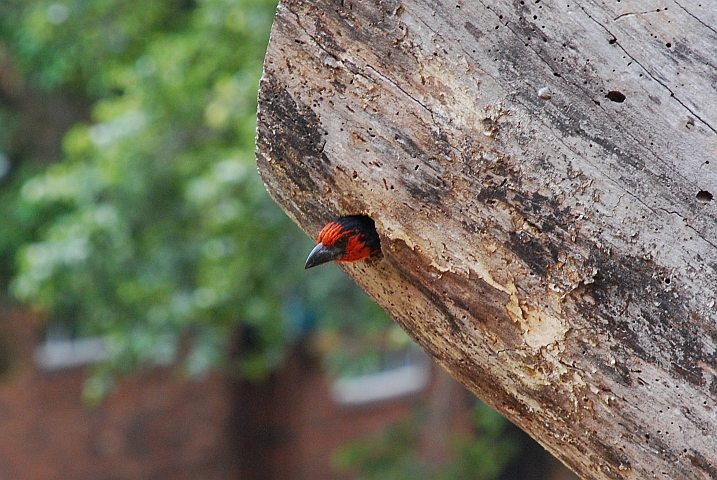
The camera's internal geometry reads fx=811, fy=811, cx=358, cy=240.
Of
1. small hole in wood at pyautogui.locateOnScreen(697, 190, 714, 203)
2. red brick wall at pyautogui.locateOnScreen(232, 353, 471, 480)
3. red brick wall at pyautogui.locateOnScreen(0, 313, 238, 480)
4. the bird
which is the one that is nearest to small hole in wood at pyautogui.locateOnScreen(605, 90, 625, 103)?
small hole in wood at pyautogui.locateOnScreen(697, 190, 714, 203)

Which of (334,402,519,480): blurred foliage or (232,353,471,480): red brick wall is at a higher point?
(334,402,519,480): blurred foliage

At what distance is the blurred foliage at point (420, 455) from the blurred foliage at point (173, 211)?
1.44 m

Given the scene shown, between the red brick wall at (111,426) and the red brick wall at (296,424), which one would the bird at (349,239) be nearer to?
the red brick wall at (111,426)

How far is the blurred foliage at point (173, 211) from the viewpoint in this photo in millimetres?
5340

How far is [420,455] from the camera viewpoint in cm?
764

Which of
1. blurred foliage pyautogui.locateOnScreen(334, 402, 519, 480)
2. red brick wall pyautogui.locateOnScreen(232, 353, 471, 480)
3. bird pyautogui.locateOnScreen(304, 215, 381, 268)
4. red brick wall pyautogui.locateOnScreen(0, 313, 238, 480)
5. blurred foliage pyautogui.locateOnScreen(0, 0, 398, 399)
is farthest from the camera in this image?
red brick wall pyautogui.locateOnScreen(232, 353, 471, 480)

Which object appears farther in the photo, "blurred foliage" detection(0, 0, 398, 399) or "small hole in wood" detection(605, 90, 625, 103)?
"blurred foliage" detection(0, 0, 398, 399)

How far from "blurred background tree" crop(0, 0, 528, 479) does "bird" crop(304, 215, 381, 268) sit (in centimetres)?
315

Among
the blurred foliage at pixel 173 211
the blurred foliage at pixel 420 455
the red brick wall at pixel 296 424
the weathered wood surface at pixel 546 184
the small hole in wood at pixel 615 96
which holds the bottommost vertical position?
the red brick wall at pixel 296 424

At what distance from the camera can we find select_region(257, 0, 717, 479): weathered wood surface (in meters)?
1.56

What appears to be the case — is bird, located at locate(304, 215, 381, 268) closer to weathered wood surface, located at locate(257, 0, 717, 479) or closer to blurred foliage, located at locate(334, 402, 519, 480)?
weathered wood surface, located at locate(257, 0, 717, 479)

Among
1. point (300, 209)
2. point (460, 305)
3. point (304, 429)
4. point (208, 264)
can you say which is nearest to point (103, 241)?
point (208, 264)

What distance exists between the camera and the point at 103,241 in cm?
555

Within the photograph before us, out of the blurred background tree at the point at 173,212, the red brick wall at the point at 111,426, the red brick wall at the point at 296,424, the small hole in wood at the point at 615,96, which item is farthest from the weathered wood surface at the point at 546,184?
the red brick wall at the point at 296,424
